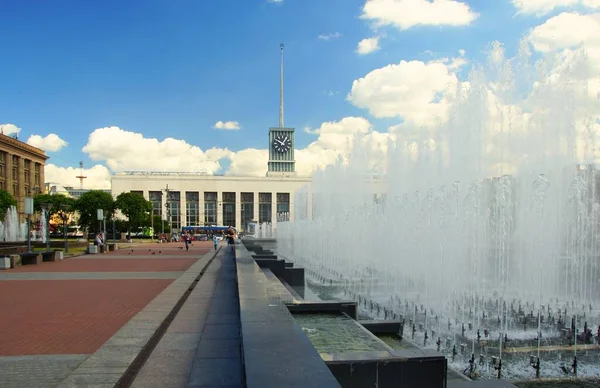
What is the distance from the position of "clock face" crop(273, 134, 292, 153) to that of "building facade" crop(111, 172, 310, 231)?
1501cm

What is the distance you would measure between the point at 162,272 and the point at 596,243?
25315 mm

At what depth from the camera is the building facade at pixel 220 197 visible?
100 metres

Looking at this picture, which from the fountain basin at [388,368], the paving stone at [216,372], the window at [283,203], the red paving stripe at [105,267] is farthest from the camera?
the window at [283,203]

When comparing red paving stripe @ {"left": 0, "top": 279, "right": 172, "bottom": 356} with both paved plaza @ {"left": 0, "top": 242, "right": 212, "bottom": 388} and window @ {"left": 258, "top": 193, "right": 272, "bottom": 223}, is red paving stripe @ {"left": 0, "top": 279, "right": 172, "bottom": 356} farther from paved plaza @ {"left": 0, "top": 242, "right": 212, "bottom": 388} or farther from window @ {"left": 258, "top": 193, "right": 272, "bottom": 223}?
window @ {"left": 258, "top": 193, "right": 272, "bottom": 223}

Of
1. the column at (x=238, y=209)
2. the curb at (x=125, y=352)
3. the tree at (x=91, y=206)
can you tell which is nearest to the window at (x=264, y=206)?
the column at (x=238, y=209)

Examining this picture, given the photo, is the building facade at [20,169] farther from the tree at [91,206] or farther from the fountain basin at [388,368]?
the fountain basin at [388,368]

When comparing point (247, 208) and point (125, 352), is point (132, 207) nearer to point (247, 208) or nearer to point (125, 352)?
point (247, 208)

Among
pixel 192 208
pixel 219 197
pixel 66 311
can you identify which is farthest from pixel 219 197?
pixel 66 311

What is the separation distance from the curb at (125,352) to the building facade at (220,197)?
3605 inches

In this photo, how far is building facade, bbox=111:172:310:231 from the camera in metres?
100

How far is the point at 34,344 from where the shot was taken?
6.34 metres

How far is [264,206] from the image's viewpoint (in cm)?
10481

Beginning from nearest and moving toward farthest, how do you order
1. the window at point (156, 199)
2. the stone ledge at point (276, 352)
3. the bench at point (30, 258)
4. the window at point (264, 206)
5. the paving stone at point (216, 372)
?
the stone ledge at point (276, 352), the paving stone at point (216, 372), the bench at point (30, 258), the window at point (156, 199), the window at point (264, 206)

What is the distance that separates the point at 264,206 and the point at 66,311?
96.2 metres
